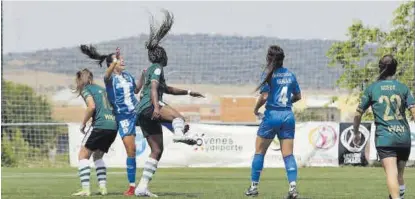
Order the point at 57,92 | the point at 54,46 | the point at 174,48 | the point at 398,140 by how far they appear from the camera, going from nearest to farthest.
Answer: the point at 398,140
the point at 174,48
the point at 54,46
the point at 57,92

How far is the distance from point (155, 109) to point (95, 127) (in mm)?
1307

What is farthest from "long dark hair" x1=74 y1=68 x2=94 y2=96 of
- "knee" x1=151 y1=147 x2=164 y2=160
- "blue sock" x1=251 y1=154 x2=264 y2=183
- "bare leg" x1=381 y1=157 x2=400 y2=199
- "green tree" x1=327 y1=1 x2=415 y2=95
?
"green tree" x1=327 y1=1 x2=415 y2=95

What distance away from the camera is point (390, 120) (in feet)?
39.2

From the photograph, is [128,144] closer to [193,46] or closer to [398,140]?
[398,140]

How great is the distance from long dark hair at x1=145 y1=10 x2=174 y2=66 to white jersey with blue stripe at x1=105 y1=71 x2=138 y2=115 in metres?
0.60

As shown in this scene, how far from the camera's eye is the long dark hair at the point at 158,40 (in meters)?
14.4

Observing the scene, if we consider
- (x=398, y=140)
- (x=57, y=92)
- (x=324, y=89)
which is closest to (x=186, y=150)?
(x=324, y=89)

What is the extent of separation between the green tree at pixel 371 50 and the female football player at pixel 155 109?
26.4 m

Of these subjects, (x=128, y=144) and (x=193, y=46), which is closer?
(x=128, y=144)

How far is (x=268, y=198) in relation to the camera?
14273mm

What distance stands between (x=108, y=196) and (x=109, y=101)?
140cm

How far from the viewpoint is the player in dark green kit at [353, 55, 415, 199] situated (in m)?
11.9

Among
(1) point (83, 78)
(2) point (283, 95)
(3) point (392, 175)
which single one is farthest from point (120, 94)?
(3) point (392, 175)

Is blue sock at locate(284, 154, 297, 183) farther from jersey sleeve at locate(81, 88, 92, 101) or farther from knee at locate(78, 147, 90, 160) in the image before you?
jersey sleeve at locate(81, 88, 92, 101)
